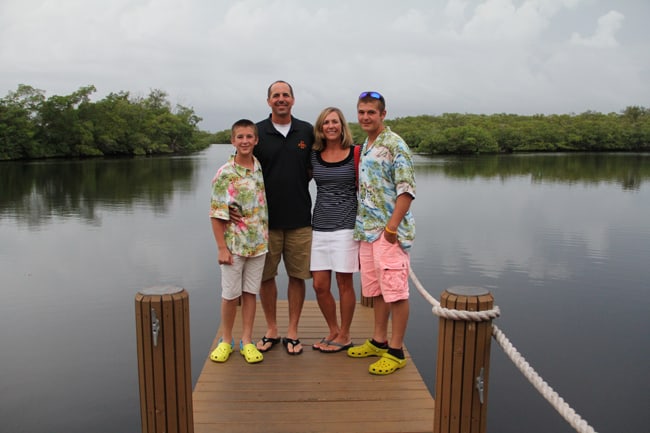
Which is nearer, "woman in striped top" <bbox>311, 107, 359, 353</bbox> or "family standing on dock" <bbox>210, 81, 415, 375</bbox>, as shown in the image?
"family standing on dock" <bbox>210, 81, 415, 375</bbox>

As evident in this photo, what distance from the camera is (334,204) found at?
3592 mm

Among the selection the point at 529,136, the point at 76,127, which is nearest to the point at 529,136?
the point at 529,136

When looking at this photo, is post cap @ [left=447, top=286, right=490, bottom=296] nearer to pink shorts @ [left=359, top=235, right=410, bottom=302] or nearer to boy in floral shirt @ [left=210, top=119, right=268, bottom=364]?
pink shorts @ [left=359, top=235, right=410, bottom=302]

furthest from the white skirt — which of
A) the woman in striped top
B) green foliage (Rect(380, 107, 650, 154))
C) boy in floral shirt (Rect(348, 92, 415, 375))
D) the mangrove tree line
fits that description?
green foliage (Rect(380, 107, 650, 154))

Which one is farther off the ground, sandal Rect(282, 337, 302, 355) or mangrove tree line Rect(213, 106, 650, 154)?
mangrove tree line Rect(213, 106, 650, 154)

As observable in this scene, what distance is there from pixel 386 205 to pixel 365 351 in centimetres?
108

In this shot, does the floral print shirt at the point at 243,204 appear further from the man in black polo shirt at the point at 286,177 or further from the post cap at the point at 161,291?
the post cap at the point at 161,291

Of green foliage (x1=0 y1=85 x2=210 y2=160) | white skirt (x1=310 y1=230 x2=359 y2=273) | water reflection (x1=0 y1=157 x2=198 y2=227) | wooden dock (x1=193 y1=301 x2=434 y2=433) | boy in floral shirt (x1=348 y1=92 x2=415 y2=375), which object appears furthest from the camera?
green foliage (x1=0 y1=85 x2=210 y2=160)

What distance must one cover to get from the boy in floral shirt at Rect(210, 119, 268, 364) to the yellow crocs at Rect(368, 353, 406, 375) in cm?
77

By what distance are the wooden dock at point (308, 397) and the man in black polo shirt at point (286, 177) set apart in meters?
0.62

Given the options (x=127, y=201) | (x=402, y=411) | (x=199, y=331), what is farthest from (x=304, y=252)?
(x=127, y=201)

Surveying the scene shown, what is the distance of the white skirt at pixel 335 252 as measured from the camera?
11.8ft

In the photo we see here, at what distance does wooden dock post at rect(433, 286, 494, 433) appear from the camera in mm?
2361

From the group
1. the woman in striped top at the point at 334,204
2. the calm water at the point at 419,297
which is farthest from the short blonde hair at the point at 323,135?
the calm water at the point at 419,297
